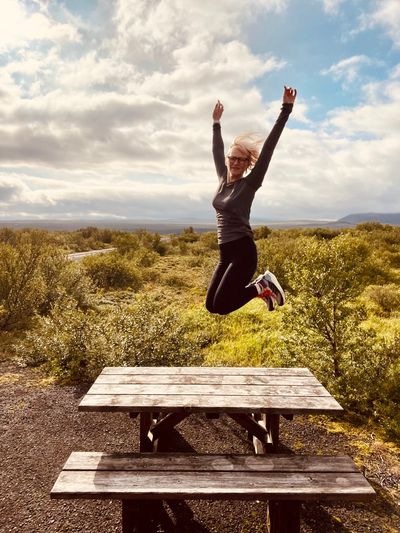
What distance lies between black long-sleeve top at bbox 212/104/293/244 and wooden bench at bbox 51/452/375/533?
206 centimetres

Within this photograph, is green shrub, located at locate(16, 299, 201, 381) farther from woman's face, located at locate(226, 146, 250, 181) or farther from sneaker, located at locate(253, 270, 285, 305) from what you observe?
woman's face, located at locate(226, 146, 250, 181)

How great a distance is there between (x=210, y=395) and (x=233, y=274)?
1.47m

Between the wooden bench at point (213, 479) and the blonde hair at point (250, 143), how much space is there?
2.80 meters

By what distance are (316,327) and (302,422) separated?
1.74 metres

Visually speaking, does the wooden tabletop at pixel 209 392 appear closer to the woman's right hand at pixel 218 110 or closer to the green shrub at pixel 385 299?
the woman's right hand at pixel 218 110

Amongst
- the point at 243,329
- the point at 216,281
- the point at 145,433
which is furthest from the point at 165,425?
the point at 243,329

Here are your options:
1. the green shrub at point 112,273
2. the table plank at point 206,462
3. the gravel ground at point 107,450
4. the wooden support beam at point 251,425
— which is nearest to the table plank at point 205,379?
the wooden support beam at point 251,425

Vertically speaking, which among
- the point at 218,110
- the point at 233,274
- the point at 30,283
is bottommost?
the point at 30,283

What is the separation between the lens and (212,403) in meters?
3.75

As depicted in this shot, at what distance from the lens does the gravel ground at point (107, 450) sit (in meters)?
4.23

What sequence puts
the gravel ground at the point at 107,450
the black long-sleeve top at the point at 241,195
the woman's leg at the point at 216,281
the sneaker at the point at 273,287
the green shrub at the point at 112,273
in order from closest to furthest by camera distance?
the black long-sleeve top at the point at 241,195 → the woman's leg at the point at 216,281 → the sneaker at the point at 273,287 → the gravel ground at the point at 107,450 → the green shrub at the point at 112,273

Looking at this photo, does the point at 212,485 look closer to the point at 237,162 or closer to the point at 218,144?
the point at 237,162

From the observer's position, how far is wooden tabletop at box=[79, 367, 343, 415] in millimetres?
3697

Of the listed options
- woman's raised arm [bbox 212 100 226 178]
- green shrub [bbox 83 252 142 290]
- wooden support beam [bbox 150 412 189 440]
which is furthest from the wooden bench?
green shrub [bbox 83 252 142 290]
